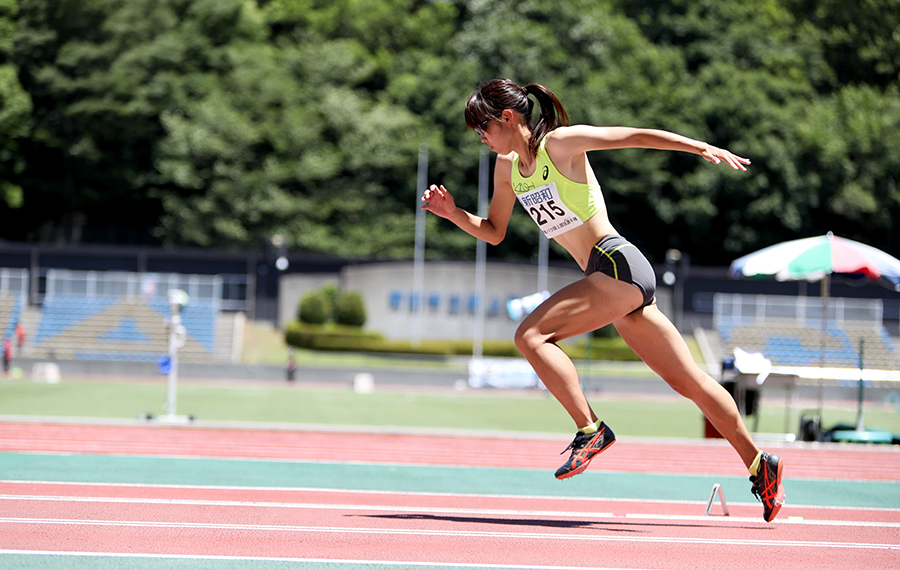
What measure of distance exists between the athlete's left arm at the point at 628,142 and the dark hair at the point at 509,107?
9 cm

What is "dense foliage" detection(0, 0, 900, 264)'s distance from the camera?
165ft

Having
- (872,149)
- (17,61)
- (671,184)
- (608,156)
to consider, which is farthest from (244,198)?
(872,149)

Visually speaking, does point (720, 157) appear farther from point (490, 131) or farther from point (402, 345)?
point (402, 345)

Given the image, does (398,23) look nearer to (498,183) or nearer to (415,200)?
(415,200)

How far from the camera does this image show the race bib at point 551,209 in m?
4.81

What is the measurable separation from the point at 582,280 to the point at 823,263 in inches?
345

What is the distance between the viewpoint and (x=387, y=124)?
51719mm

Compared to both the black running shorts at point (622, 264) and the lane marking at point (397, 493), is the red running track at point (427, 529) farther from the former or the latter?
the black running shorts at point (622, 264)

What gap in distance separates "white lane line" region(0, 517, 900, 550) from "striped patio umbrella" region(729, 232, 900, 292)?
7961 mm

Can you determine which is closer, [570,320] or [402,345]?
[570,320]

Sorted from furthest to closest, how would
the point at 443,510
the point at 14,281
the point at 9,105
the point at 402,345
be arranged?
the point at 9,105, the point at 14,281, the point at 402,345, the point at 443,510

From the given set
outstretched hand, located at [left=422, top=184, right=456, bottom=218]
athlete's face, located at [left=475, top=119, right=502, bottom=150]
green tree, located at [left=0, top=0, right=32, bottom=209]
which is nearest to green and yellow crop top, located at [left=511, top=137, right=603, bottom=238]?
athlete's face, located at [left=475, top=119, right=502, bottom=150]

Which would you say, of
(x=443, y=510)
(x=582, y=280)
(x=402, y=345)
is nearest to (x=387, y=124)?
(x=402, y=345)

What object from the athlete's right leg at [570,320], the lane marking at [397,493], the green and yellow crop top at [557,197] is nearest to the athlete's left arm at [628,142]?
the green and yellow crop top at [557,197]
